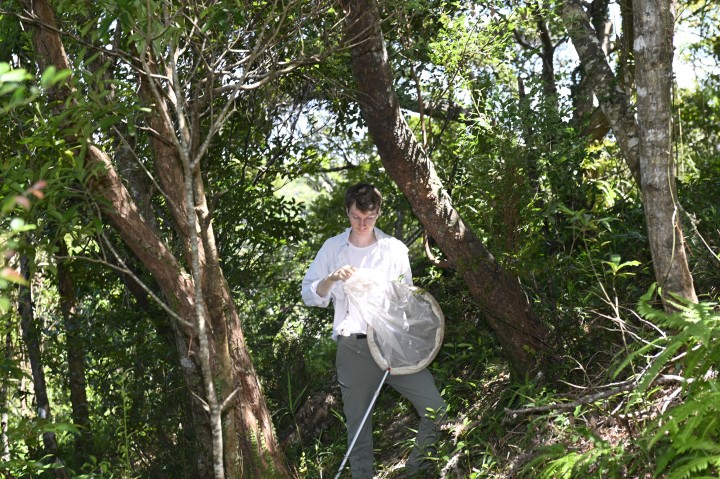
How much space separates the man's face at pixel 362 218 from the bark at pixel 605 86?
216cm

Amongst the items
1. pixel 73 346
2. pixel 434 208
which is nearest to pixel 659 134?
pixel 434 208

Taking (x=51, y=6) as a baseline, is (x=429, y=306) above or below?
below

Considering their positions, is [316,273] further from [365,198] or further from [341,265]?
[365,198]

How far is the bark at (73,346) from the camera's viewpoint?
25.6 feet

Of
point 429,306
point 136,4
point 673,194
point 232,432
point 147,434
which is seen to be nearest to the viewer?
point 136,4

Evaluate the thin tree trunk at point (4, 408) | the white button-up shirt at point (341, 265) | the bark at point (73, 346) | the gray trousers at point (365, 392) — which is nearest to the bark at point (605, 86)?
the white button-up shirt at point (341, 265)

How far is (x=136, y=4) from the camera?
12.1 feet

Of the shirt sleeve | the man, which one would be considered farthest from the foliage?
the shirt sleeve

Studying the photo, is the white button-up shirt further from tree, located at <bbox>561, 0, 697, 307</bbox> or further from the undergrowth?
tree, located at <bbox>561, 0, 697, 307</bbox>

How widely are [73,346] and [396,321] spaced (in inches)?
155

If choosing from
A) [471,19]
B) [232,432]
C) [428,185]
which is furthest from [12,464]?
[471,19]

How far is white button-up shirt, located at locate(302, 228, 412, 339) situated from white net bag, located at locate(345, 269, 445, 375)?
10 cm

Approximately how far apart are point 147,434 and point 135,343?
2.86 feet

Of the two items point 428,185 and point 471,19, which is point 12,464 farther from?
point 471,19
